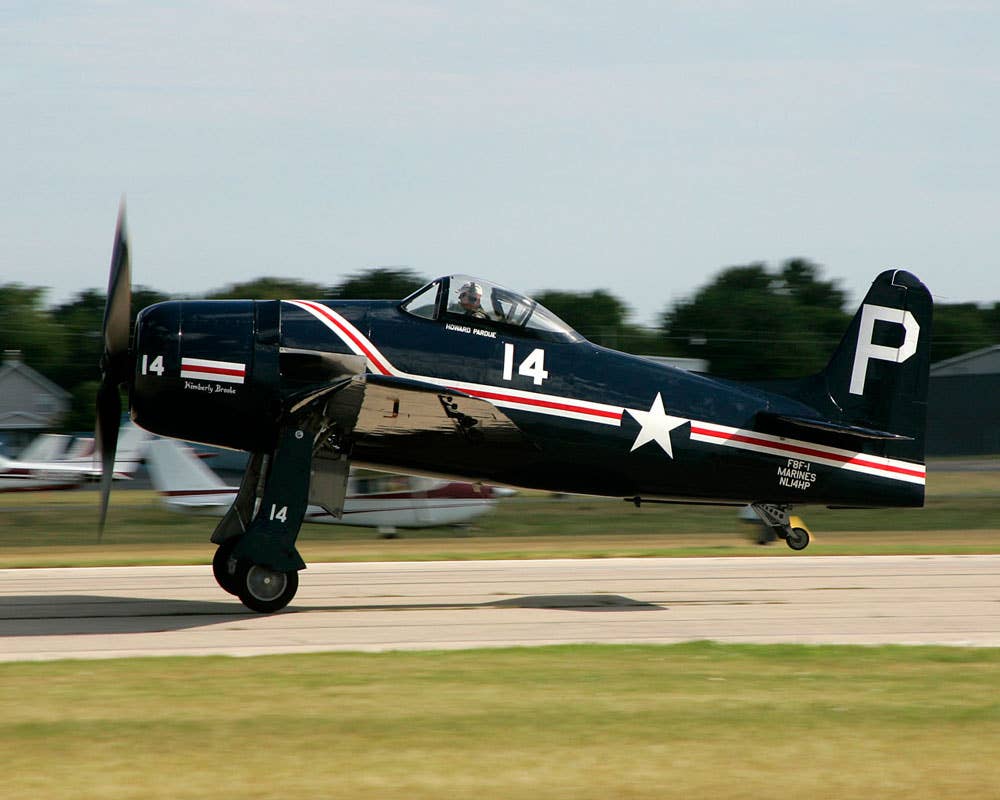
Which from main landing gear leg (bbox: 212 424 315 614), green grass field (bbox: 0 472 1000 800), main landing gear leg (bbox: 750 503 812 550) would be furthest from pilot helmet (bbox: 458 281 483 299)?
main landing gear leg (bbox: 750 503 812 550)

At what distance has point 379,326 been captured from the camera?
12.0 metres

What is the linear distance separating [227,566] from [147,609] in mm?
1165

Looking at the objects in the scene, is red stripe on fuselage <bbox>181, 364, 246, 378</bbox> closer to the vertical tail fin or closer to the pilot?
the pilot

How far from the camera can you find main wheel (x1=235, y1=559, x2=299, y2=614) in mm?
11914

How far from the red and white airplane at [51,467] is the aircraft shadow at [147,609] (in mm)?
26732

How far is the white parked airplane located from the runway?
26.5 ft

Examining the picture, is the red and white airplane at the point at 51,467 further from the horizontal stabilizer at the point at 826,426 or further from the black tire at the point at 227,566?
the horizontal stabilizer at the point at 826,426

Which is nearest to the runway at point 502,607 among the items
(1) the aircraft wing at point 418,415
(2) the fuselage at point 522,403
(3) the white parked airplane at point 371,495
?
(2) the fuselage at point 522,403

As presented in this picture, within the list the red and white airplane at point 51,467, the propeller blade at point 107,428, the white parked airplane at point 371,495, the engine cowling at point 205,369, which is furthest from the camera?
the red and white airplane at point 51,467

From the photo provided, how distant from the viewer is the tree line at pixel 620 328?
66900mm

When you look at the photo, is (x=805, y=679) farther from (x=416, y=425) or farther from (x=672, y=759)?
(x=416, y=425)

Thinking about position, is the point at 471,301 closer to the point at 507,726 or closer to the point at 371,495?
the point at 507,726

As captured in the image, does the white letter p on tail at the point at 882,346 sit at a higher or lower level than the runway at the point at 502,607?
higher

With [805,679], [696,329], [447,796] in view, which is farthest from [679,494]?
[696,329]
